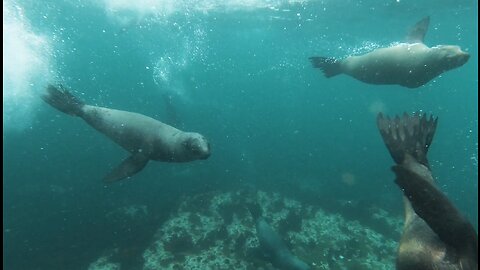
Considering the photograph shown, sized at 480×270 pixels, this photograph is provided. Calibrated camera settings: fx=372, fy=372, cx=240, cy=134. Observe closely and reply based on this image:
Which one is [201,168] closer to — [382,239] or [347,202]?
[347,202]

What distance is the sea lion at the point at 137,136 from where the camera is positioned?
226 inches

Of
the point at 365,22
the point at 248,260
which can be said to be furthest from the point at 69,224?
the point at 365,22

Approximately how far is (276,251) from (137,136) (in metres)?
5.09

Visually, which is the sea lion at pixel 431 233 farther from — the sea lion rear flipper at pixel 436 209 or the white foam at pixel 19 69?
the white foam at pixel 19 69

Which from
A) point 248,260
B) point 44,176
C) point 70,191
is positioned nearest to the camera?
point 248,260

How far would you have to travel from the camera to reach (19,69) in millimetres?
28797

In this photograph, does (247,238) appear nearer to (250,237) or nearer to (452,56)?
(250,237)

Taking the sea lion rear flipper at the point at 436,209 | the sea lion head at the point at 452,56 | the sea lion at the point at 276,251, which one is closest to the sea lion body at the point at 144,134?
the sea lion rear flipper at the point at 436,209

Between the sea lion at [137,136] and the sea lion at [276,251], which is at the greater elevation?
the sea lion at [137,136]

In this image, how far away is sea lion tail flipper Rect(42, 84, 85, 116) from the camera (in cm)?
697

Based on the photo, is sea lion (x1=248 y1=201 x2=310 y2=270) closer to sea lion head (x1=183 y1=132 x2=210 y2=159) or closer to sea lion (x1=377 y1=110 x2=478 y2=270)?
sea lion head (x1=183 y1=132 x2=210 y2=159)

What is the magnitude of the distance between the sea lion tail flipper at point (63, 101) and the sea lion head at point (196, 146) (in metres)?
2.66

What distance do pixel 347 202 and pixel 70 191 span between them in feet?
35.8

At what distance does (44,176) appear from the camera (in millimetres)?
15797
